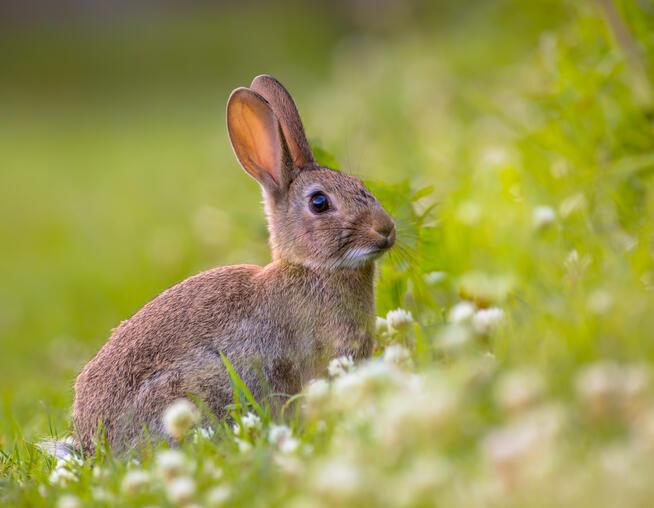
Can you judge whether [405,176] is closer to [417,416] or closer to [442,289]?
[442,289]

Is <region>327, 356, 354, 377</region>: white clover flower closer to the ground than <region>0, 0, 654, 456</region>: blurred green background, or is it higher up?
closer to the ground

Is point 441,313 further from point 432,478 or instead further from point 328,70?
point 328,70

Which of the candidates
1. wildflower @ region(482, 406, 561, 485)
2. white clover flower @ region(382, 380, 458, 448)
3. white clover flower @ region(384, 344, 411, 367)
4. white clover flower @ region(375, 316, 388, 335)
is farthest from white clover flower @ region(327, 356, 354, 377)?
wildflower @ region(482, 406, 561, 485)

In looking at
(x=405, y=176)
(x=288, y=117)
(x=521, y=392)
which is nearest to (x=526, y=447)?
(x=521, y=392)

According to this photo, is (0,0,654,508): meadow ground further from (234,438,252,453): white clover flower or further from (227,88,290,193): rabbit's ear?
(227,88,290,193): rabbit's ear

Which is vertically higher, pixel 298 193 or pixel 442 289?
pixel 298 193

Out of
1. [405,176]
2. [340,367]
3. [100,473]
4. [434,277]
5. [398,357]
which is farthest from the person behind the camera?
[405,176]
